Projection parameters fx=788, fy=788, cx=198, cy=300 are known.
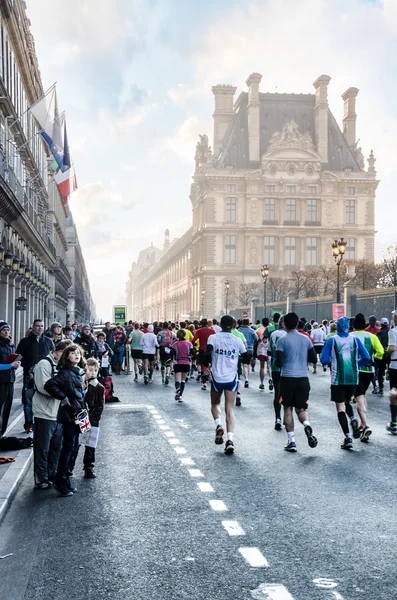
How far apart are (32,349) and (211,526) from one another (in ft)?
23.2

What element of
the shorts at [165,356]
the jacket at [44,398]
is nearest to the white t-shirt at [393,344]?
the jacket at [44,398]

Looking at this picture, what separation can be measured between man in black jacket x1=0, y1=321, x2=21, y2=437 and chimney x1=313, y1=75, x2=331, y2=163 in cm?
9055

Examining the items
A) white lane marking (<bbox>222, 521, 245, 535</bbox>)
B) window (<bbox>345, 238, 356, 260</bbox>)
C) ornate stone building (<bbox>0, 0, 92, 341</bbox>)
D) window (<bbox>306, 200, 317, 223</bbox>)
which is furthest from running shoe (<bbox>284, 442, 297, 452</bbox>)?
window (<bbox>345, 238, 356, 260</bbox>)

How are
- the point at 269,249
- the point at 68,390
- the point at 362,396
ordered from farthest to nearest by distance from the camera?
the point at 269,249, the point at 362,396, the point at 68,390

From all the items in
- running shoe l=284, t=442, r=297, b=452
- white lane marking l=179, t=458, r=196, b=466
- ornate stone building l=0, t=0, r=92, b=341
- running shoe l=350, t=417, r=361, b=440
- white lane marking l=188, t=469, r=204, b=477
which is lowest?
white lane marking l=188, t=469, r=204, b=477

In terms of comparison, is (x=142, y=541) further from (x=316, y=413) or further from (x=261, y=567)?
(x=316, y=413)

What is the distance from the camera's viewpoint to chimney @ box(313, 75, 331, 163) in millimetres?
98562

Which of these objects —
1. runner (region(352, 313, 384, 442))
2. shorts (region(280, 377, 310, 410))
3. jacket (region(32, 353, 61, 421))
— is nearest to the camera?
jacket (region(32, 353, 61, 421))

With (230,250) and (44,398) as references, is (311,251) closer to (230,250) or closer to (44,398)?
(230,250)

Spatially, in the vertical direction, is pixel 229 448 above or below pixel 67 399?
below

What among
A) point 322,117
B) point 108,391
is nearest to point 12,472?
point 108,391

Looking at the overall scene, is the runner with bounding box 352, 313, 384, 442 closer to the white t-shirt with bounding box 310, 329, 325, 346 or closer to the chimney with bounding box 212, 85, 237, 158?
the white t-shirt with bounding box 310, 329, 325, 346

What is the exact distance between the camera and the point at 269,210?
315 feet

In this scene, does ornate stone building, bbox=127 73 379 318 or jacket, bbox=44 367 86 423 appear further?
ornate stone building, bbox=127 73 379 318
